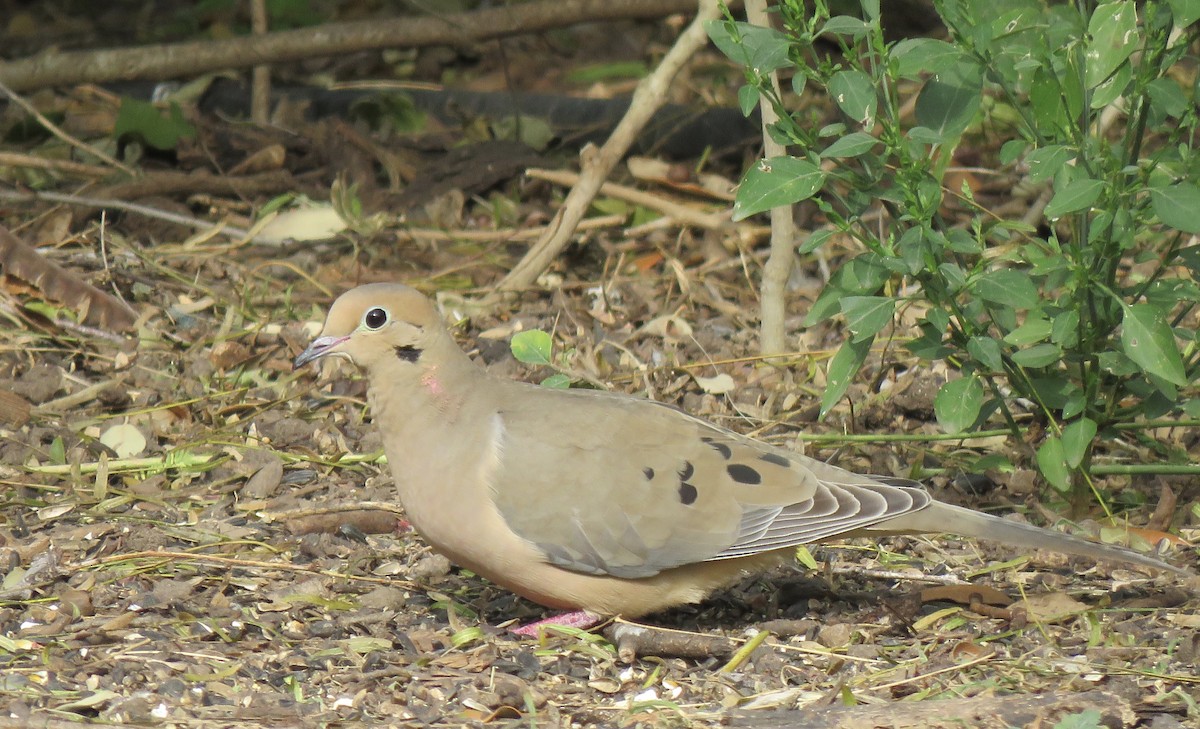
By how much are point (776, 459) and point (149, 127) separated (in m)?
4.11

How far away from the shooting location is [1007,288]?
3.41 metres

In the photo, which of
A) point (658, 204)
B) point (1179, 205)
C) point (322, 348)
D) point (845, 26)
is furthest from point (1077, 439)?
point (658, 204)

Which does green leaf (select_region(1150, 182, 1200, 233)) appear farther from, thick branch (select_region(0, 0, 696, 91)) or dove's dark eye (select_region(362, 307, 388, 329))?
thick branch (select_region(0, 0, 696, 91))

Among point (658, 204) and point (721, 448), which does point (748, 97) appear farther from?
point (658, 204)

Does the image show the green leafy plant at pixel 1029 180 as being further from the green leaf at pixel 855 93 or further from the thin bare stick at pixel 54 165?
the thin bare stick at pixel 54 165

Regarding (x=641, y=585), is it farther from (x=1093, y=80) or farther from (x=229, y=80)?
(x=229, y=80)

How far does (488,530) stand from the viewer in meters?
3.32

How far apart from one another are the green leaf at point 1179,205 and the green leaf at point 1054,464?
2.37ft

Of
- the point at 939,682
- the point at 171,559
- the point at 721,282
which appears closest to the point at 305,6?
the point at 721,282

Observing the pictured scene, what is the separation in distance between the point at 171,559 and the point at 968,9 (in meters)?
2.38

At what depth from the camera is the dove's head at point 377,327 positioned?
136 inches

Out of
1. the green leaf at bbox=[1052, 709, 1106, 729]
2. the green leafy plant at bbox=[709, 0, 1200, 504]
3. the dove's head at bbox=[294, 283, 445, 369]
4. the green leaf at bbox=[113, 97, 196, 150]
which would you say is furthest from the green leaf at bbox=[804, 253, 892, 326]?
the green leaf at bbox=[113, 97, 196, 150]

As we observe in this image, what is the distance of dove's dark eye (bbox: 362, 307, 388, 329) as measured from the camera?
3473 mm

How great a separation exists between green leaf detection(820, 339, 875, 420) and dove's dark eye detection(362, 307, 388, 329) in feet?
3.62
